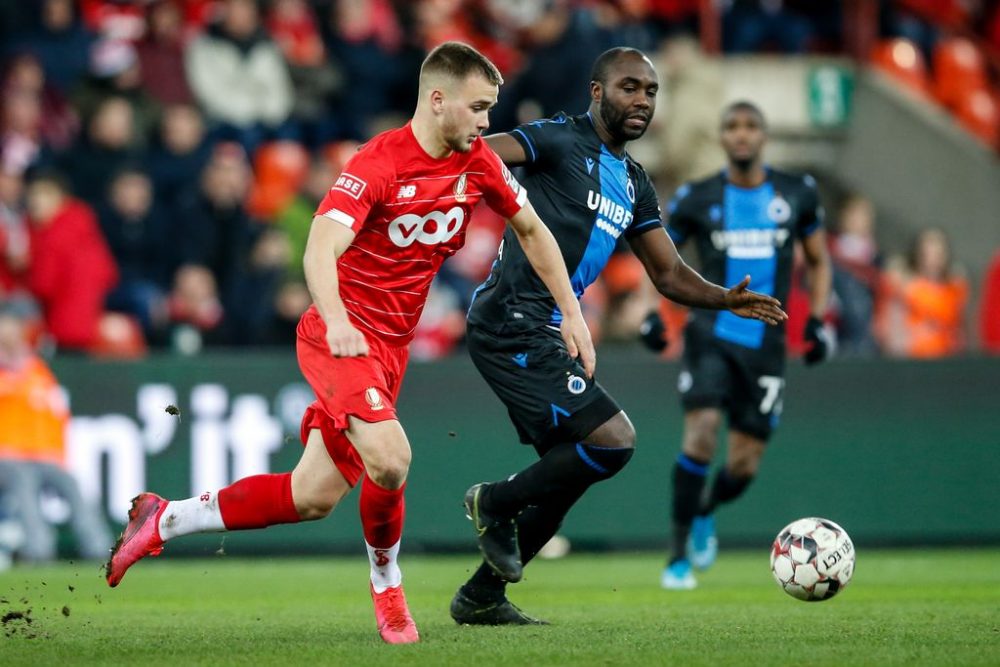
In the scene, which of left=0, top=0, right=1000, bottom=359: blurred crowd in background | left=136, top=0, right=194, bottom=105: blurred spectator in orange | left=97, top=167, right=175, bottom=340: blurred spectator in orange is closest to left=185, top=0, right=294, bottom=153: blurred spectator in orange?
left=0, top=0, right=1000, bottom=359: blurred crowd in background

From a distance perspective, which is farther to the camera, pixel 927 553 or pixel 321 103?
pixel 321 103

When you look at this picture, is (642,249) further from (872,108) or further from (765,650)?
(872,108)

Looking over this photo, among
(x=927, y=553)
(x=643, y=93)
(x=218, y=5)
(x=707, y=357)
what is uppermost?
(x=218, y=5)

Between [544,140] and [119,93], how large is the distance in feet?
26.0

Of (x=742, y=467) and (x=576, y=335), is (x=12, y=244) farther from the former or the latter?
(x=576, y=335)

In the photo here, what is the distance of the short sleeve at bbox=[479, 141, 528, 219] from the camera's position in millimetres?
6867

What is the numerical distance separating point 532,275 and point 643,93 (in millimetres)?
999

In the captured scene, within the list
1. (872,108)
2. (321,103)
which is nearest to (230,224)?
(321,103)

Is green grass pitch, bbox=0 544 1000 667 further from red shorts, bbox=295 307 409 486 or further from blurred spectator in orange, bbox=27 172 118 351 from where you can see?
blurred spectator in orange, bbox=27 172 118 351

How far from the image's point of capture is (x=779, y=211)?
10.3m

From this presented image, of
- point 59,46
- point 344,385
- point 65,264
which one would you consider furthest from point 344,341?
point 59,46

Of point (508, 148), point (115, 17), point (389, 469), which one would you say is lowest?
point (389, 469)

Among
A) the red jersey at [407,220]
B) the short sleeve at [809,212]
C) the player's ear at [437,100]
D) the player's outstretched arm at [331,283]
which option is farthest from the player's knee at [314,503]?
the short sleeve at [809,212]

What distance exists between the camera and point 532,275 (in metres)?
7.54
